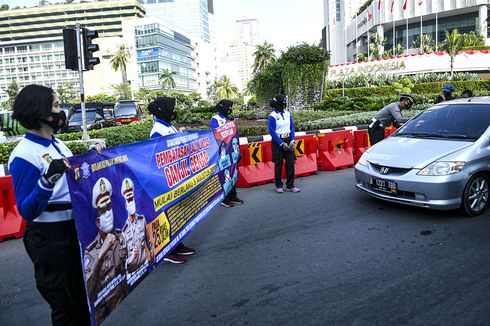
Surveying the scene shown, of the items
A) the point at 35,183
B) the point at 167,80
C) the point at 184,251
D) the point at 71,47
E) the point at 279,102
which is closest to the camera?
the point at 35,183

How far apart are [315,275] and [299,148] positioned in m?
5.31

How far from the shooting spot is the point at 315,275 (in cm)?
412

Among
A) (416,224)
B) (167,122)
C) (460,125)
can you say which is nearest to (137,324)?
(167,122)

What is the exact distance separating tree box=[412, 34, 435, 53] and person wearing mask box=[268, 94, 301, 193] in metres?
63.8

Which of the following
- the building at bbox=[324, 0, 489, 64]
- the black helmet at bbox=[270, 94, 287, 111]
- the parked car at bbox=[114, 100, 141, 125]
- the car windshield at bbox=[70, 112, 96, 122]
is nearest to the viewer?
the black helmet at bbox=[270, 94, 287, 111]

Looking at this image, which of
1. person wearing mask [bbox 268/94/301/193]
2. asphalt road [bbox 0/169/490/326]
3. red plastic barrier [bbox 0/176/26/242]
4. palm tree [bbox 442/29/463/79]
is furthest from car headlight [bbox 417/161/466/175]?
palm tree [bbox 442/29/463/79]

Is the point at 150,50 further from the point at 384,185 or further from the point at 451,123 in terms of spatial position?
the point at 384,185

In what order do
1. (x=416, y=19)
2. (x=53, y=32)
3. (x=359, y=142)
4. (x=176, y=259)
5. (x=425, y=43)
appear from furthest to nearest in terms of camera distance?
1. (x=53, y=32)
2. (x=416, y=19)
3. (x=425, y=43)
4. (x=359, y=142)
5. (x=176, y=259)

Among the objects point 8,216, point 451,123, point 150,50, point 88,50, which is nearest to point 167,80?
point 150,50

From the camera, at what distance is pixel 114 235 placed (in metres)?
2.98

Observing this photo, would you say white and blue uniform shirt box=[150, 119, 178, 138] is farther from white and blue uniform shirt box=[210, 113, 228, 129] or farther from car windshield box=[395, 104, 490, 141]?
car windshield box=[395, 104, 490, 141]

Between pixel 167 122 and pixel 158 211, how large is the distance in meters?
1.49

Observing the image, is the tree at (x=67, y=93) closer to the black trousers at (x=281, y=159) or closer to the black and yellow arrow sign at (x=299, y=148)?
the black and yellow arrow sign at (x=299, y=148)

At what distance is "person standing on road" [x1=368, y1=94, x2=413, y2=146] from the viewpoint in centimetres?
851
